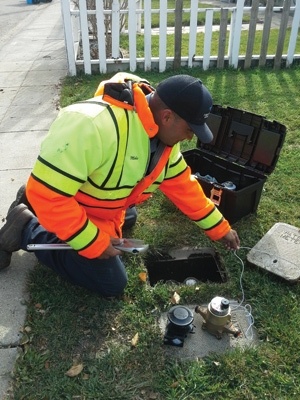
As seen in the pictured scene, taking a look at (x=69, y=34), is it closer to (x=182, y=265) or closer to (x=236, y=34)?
(x=236, y=34)

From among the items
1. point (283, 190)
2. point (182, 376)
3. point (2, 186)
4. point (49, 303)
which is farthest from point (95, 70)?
point (182, 376)

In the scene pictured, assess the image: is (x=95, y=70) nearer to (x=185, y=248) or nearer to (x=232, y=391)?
(x=185, y=248)

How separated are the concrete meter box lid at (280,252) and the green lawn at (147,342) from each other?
0.07 m

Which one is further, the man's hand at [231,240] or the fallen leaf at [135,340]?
the man's hand at [231,240]

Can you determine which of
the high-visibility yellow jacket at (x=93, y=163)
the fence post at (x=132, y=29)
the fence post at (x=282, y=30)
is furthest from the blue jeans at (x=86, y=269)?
the fence post at (x=282, y=30)

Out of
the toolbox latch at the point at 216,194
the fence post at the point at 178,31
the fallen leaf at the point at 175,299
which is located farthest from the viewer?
A: the fence post at the point at 178,31

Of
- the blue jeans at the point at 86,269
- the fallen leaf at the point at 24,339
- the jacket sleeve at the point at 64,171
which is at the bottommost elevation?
the fallen leaf at the point at 24,339

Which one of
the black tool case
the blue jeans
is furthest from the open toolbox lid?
the blue jeans

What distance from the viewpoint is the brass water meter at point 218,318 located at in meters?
2.38

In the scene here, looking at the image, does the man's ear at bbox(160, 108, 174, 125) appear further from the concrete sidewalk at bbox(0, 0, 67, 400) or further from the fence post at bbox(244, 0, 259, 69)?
the fence post at bbox(244, 0, 259, 69)

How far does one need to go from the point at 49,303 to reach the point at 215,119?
2.19 metres

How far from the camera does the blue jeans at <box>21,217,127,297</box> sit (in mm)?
2617

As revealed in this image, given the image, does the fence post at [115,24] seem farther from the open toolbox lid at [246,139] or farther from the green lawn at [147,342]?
the green lawn at [147,342]

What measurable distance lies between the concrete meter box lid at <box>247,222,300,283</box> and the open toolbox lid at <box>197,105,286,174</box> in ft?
1.86
